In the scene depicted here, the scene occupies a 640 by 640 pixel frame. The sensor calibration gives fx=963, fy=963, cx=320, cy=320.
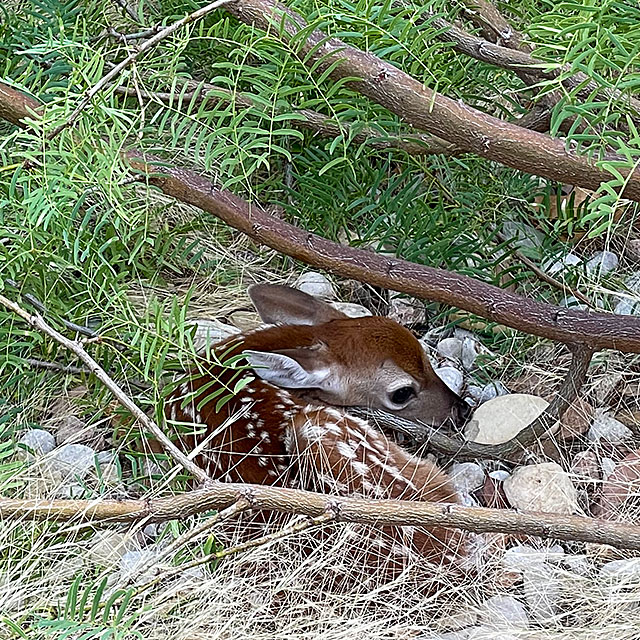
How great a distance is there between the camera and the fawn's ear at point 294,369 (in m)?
2.87

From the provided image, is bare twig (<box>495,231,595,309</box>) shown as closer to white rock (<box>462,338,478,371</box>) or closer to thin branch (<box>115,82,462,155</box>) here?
white rock (<box>462,338,478,371</box>)

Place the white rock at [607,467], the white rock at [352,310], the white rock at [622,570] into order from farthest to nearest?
the white rock at [352,310] < the white rock at [607,467] < the white rock at [622,570]

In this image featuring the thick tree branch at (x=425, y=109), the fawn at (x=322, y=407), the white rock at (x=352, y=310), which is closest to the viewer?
the thick tree branch at (x=425, y=109)

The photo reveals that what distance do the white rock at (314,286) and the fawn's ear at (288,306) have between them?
239mm

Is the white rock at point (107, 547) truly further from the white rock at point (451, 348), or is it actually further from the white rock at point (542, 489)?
the white rock at point (451, 348)

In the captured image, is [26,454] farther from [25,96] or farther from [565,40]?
[565,40]

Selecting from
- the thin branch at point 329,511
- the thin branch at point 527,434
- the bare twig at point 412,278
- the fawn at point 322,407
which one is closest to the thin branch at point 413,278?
the bare twig at point 412,278

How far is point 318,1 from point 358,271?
2.49 ft

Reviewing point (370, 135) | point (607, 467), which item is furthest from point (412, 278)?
point (607, 467)

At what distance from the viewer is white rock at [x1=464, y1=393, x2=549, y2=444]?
281cm

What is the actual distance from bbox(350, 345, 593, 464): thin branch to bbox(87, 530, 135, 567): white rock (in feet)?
3.04

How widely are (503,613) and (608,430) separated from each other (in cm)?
71

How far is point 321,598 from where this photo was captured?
2281 millimetres

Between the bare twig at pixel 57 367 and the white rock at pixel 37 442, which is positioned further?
the bare twig at pixel 57 367
